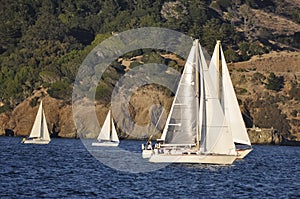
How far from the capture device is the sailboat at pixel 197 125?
168 feet

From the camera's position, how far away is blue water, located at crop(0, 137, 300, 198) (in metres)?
38.5

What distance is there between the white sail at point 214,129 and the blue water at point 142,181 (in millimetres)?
1204

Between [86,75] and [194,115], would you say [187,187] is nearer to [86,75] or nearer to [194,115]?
[194,115]

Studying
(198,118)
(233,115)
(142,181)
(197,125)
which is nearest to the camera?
(142,181)

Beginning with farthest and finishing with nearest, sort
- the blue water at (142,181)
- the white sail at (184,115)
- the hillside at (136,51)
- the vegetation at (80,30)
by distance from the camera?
the vegetation at (80,30) → the hillside at (136,51) → the white sail at (184,115) → the blue water at (142,181)

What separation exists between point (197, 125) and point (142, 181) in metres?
8.72

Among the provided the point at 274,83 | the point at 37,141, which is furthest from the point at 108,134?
the point at 274,83

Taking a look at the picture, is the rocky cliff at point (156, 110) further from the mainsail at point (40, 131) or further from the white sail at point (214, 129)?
the white sail at point (214, 129)

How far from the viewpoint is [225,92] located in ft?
202

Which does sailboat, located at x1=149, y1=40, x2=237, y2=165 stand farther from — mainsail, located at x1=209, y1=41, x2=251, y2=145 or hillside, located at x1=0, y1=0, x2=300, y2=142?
hillside, located at x1=0, y1=0, x2=300, y2=142

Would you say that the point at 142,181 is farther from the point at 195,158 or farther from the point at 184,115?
the point at 184,115

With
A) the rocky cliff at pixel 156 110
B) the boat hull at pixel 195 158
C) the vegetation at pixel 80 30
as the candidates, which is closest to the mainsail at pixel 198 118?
the boat hull at pixel 195 158

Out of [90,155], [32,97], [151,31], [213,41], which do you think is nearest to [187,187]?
[90,155]

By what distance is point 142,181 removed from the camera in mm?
44219
